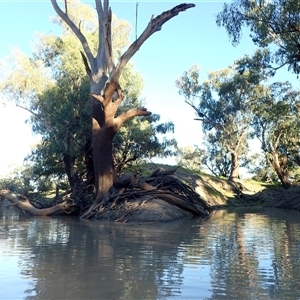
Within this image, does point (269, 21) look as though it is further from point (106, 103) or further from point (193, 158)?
point (193, 158)

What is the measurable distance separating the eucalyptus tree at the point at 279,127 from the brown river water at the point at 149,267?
20.0 meters

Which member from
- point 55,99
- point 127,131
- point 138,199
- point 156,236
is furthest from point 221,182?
point 156,236

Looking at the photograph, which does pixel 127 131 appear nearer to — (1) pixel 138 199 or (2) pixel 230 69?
(1) pixel 138 199

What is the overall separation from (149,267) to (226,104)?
1584 inches

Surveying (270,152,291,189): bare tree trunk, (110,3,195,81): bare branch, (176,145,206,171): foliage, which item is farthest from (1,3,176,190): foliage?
(176,145,206,171): foliage

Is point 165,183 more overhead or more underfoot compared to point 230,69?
more underfoot

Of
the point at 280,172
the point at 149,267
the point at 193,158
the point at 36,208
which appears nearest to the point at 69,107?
the point at 36,208

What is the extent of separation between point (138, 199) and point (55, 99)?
10652 millimetres

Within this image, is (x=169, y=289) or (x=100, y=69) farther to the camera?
(x=100, y=69)

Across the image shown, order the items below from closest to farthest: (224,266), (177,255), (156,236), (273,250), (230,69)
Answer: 1. (224,266)
2. (177,255)
3. (273,250)
4. (156,236)
5. (230,69)

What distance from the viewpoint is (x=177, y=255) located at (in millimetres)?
7129

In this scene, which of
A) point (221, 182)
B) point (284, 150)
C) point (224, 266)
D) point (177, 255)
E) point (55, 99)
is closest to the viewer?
point (224, 266)

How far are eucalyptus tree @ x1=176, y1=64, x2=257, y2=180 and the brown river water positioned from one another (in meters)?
34.4

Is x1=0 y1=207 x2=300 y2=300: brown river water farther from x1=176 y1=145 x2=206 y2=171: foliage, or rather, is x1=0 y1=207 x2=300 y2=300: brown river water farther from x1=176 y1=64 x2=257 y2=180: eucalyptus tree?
x1=176 y1=145 x2=206 y2=171: foliage
